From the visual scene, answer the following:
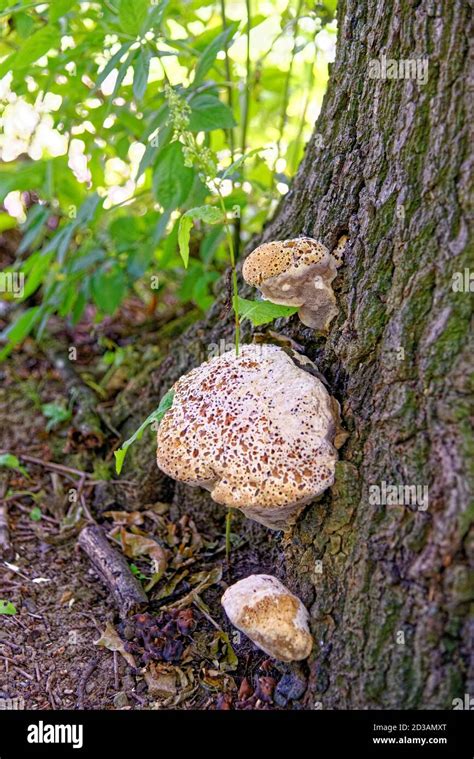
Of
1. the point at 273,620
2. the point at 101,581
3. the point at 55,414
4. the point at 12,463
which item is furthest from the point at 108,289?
the point at 273,620

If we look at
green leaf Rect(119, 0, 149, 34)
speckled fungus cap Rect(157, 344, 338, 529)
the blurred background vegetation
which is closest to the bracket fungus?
speckled fungus cap Rect(157, 344, 338, 529)

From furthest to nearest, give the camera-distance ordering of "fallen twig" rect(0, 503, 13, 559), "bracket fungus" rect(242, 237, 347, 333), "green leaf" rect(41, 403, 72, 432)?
"green leaf" rect(41, 403, 72, 432)
"fallen twig" rect(0, 503, 13, 559)
"bracket fungus" rect(242, 237, 347, 333)

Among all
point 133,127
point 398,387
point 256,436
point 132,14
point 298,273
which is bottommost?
point 256,436

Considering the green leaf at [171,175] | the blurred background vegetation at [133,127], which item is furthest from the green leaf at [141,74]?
the green leaf at [171,175]

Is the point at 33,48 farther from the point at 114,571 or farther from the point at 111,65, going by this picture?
the point at 114,571

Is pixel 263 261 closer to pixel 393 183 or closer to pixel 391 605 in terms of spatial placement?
pixel 393 183

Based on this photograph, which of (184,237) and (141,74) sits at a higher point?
(141,74)

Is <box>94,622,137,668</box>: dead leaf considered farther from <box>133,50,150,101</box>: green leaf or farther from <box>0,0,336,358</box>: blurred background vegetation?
<box>133,50,150,101</box>: green leaf
